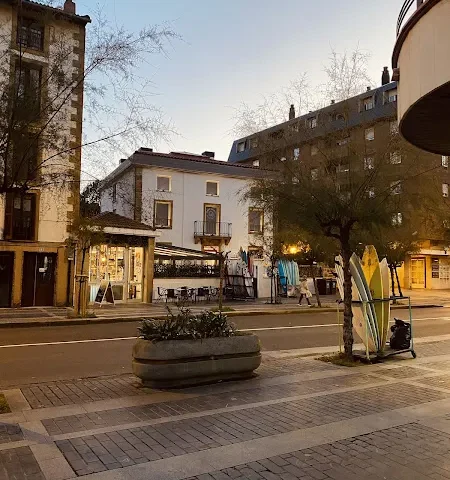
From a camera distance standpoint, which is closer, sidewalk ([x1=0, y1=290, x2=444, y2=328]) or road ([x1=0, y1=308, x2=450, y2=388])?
road ([x1=0, y1=308, x2=450, y2=388])

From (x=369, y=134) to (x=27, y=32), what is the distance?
651 centimetres

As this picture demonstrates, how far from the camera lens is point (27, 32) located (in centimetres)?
746

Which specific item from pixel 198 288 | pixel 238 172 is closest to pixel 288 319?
pixel 198 288

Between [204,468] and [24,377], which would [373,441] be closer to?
[204,468]

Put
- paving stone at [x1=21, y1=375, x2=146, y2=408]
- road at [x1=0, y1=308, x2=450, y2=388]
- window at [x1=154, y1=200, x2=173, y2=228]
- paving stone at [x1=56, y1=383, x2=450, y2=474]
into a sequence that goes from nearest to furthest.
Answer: paving stone at [x1=56, y1=383, x2=450, y2=474], paving stone at [x1=21, y1=375, x2=146, y2=408], road at [x1=0, y1=308, x2=450, y2=388], window at [x1=154, y1=200, x2=173, y2=228]

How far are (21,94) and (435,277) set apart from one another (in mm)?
43781

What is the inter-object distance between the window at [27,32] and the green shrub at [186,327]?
4.44 m

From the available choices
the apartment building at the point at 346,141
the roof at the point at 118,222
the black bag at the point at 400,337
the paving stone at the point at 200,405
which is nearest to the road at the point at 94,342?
the black bag at the point at 400,337

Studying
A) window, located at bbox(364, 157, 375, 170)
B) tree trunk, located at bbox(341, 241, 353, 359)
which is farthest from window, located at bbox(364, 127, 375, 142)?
tree trunk, located at bbox(341, 241, 353, 359)

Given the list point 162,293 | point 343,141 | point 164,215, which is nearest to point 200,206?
point 164,215

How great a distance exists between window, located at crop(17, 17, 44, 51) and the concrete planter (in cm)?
472

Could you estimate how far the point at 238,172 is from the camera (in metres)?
36.9

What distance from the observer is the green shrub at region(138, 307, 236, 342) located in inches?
290

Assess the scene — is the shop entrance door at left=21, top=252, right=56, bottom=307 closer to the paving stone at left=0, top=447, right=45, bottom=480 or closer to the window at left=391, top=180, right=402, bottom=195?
Result: the window at left=391, top=180, right=402, bottom=195
